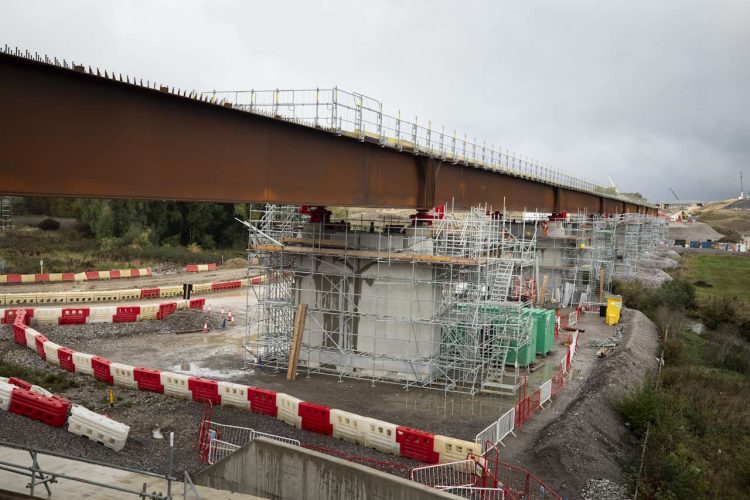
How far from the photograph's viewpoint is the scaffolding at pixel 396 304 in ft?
71.1

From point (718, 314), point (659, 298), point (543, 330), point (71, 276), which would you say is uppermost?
point (659, 298)

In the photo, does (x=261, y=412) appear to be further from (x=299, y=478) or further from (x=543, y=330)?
(x=543, y=330)

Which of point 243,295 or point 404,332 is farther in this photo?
point 243,295

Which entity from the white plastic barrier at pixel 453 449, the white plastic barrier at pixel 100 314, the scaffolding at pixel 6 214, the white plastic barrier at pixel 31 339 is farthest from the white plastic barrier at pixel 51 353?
the scaffolding at pixel 6 214

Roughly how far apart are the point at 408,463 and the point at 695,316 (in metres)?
29.3

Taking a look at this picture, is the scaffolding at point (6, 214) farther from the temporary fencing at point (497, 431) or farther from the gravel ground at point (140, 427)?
the temporary fencing at point (497, 431)

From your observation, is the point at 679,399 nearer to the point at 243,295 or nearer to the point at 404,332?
the point at 404,332

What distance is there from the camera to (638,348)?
26.7 m

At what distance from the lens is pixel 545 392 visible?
19812mm

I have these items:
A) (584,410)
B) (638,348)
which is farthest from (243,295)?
(584,410)

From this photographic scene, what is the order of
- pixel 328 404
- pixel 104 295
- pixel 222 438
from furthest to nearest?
pixel 104 295, pixel 328 404, pixel 222 438

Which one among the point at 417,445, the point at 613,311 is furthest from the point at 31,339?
the point at 613,311

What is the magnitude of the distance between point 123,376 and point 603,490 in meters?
14.3

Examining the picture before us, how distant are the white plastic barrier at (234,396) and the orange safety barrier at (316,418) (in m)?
2.04
